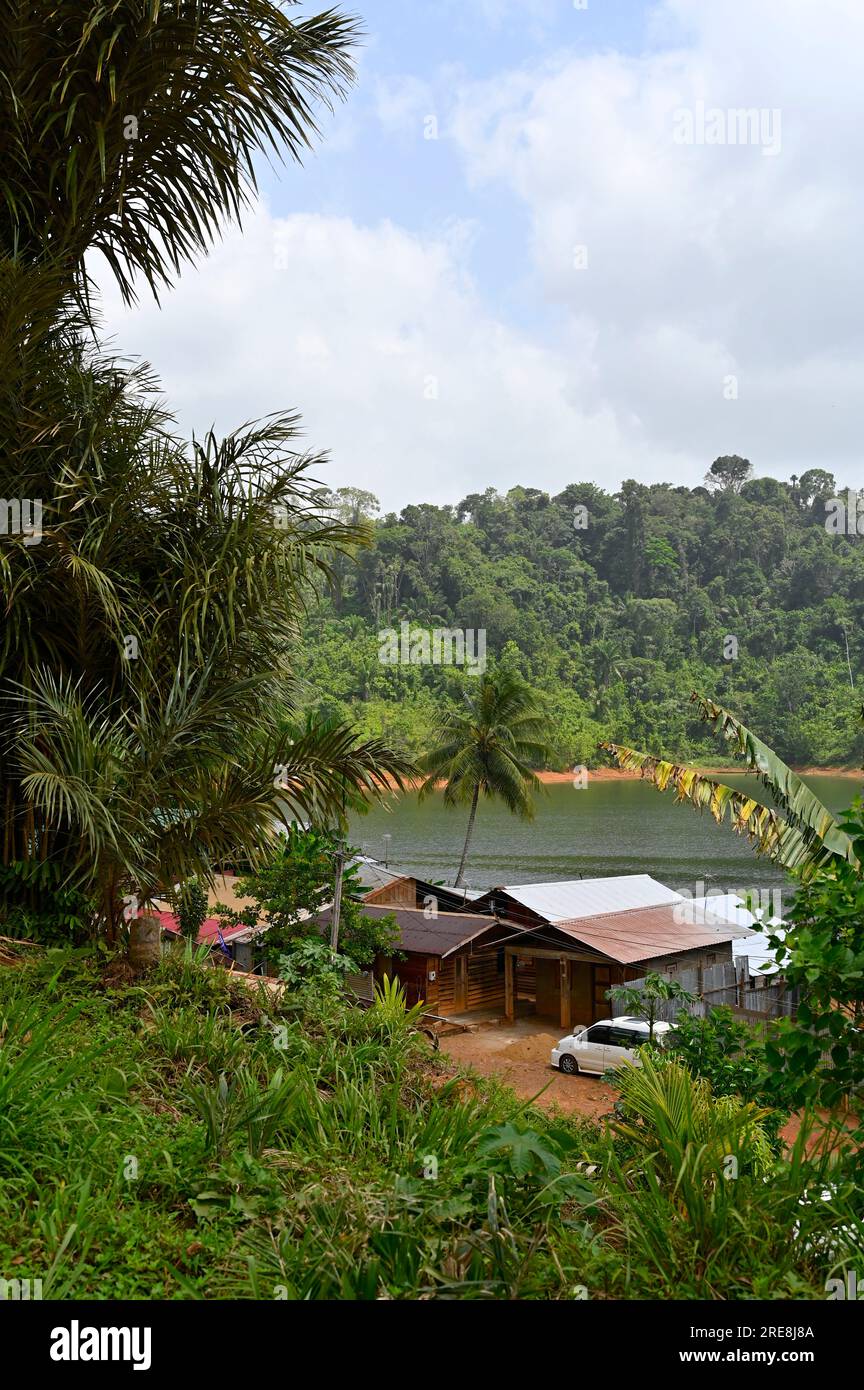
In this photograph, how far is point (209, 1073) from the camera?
4273mm

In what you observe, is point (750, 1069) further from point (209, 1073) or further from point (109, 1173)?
point (109, 1173)

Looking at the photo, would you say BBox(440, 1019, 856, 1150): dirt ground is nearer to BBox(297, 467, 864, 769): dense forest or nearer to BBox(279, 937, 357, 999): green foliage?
BBox(279, 937, 357, 999): green foliage

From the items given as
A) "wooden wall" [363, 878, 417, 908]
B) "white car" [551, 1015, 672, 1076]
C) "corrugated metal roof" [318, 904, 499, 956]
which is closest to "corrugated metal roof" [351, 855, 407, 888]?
"wooden wall" [363, 878, 417, 908]

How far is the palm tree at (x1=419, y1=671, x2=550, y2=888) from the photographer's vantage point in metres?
31.1

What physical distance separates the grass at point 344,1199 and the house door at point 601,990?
53.4 ft

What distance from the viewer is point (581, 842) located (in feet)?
180

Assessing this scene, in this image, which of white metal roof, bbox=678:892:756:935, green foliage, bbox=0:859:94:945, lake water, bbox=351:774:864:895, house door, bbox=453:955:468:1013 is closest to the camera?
green foliage, bbox=0:859:94:945

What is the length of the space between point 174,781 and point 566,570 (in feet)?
267

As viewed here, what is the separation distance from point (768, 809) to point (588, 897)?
51.7 feet

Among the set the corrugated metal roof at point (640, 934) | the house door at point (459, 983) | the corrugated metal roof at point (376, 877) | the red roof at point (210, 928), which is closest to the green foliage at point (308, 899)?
the red roof at point (210, 928)

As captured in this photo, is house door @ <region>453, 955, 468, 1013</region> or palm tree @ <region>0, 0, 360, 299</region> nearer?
palm tree @ <region>0, 0, 360, 299</region>

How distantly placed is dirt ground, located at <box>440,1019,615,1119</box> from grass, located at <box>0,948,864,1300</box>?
1053cm
